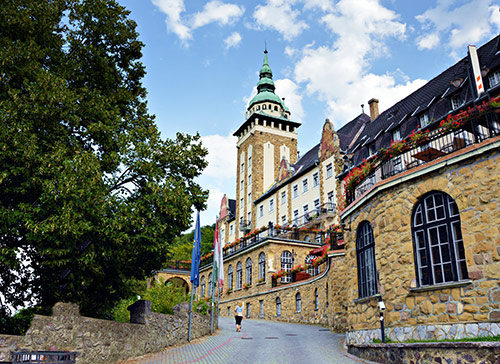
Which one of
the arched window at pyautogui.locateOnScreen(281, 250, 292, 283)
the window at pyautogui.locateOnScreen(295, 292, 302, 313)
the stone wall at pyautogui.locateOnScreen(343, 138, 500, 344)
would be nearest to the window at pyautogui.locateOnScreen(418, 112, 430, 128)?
the arched window at pyautogui.locateOnScreen(281, 250, 292, 283)

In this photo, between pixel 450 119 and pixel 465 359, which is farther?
pixel 450 119

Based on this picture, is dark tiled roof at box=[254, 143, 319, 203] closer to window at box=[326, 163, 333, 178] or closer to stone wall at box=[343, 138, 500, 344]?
window at box=[326, 163, 333, 178]

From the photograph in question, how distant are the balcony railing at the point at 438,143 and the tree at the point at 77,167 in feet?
20.6

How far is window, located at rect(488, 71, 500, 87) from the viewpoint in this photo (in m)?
24.6

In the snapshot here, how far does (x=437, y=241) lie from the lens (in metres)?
11.4

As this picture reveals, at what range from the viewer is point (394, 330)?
11.8 m

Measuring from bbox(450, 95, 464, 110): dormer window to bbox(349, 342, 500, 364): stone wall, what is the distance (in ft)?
64.0

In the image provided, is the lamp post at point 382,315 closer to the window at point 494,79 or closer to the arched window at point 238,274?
the window at point 494,79

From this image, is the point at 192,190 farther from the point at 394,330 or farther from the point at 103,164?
the point at 394,330

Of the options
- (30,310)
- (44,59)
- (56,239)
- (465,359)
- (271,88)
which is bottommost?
(465,359)

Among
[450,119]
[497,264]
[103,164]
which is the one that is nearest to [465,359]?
[497,264]

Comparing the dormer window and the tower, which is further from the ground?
the tower

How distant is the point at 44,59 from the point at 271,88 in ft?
187

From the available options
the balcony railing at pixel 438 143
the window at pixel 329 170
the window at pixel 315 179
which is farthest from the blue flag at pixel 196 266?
the window at pixel 315 179
